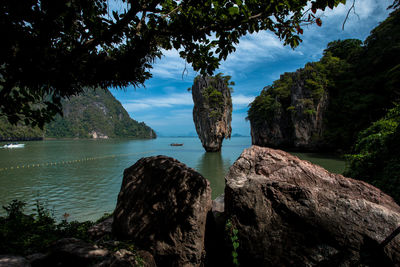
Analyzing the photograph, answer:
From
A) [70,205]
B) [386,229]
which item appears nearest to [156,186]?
[386,229]

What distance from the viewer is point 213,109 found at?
1373 inches

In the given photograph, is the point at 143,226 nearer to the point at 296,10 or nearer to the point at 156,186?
the point at 156,186

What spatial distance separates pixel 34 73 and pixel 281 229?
4.04 metres

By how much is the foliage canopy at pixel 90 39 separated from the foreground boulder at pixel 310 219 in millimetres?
2425

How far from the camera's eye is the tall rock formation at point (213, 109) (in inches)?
1353

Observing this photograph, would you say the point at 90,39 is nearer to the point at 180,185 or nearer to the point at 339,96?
the point at 180,185

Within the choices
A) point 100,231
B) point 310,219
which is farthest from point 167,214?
point 310,219

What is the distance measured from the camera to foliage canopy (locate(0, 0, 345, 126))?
6.38 ft

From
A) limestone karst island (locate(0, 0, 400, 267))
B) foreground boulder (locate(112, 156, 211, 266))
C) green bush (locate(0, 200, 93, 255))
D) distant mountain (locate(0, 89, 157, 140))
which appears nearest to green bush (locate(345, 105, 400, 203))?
limestone karst island (locate(0, 0, 400, 267))

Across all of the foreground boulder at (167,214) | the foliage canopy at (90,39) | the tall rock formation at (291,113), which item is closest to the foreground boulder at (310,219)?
the foreground boulder at (167,214)

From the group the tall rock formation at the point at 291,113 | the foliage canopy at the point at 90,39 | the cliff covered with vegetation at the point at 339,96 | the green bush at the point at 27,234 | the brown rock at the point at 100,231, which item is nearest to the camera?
the foliage canopy at the point at 90,39

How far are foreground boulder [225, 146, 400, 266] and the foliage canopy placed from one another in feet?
7.96

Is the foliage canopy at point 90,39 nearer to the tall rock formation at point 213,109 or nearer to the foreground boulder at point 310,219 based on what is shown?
the foreground boulder at point 310,219

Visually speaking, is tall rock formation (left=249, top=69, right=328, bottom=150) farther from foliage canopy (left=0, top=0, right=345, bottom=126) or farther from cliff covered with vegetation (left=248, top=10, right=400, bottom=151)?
foliage canopy (left=0, top=0, right=345, bottom=126)
